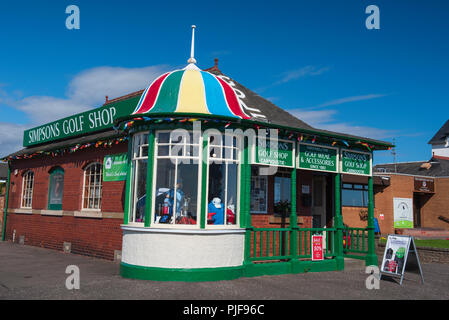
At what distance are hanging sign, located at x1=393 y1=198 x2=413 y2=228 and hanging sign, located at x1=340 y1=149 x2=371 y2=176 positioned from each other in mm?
21094

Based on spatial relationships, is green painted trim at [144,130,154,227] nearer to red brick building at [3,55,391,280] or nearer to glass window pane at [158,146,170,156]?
red brick building at [3,55,391,280]

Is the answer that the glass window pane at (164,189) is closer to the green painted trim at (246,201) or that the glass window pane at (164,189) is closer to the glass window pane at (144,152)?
the glass window pane at (144,152)

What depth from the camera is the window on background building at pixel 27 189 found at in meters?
16.8

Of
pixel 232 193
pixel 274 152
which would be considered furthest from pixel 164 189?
pixel 274 152

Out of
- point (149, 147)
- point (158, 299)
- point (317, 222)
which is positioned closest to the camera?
point (158, 299)

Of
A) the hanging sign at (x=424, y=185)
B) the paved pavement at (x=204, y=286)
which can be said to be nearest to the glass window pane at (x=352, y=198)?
the hanging sign at (x=424, y=185)

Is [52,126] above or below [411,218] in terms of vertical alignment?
above

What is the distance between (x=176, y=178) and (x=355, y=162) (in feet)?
17.5

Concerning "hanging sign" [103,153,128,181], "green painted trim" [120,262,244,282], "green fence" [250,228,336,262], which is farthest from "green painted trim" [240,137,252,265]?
"hanging sign" [103,153,128,181]

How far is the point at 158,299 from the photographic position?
6793 mm

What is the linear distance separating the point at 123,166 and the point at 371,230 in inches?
270
